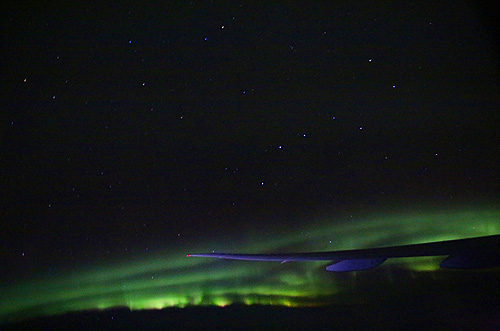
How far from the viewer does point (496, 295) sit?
6609mm

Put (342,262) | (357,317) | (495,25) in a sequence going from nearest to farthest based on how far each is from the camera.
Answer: (342,262), (357,317), (495,25)

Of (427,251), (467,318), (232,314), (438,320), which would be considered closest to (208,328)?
(232,314)

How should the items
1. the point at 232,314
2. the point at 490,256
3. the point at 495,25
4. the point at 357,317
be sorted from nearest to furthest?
the point at 490,256, the point at 357,317, the point at 232,314, the point at 495,25

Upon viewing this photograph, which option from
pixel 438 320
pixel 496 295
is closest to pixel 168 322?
pixel 438 320

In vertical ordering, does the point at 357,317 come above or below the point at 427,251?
below

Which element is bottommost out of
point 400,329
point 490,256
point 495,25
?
point 400,329

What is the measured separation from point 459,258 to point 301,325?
4501mm

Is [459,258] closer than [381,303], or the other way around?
[459,258]

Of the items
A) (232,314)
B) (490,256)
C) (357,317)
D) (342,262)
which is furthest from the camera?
(232,314)

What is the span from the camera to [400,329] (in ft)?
17.1

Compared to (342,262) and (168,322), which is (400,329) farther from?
(168,322)

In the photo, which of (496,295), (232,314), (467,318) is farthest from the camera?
(232,314)

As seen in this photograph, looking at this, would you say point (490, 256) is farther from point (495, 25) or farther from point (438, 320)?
point (495, 25)

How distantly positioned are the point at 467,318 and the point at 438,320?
44cm
